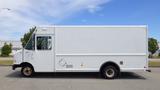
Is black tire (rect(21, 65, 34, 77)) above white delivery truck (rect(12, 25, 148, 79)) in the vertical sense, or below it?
below

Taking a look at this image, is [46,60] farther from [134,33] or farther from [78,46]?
[134,33]

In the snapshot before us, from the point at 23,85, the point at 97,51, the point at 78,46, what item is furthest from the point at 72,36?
the point at 23,85

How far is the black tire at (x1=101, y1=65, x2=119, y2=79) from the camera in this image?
51.7 ft

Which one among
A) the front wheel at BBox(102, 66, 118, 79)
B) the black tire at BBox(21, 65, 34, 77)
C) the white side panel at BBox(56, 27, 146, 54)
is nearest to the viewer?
the front wheel at BBox(102, 66, 118, 79)

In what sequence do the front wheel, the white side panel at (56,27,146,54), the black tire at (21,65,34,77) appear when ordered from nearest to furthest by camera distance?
the front wheel, the white side panel at (56,27,146,54), the black tire at (21,65,34,77)

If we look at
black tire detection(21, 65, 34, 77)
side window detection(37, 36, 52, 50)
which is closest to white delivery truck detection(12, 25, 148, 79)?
side window detection(37, 36, 52, 50)

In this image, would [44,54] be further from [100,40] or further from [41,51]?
[100,40]

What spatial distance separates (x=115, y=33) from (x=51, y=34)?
3521 mm

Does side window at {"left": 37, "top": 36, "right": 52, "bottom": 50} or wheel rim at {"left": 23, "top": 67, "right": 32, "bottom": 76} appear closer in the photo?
side window at {"left": 37, "top": 36, "right": 52, "bottom": 50}

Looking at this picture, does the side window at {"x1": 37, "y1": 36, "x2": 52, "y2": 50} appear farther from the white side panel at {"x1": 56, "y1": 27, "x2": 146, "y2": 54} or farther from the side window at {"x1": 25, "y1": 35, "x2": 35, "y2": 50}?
the white side panel at {"x1": 56, "y1": 27, "x2": 146, "y2": 54}

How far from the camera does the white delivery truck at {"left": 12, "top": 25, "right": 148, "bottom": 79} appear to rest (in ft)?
52.0

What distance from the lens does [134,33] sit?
1588 cm

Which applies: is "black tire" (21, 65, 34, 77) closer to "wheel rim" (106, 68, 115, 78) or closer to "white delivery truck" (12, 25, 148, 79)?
"white delivery truck" (12, 25, 148, 79)

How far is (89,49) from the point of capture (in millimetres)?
15828
